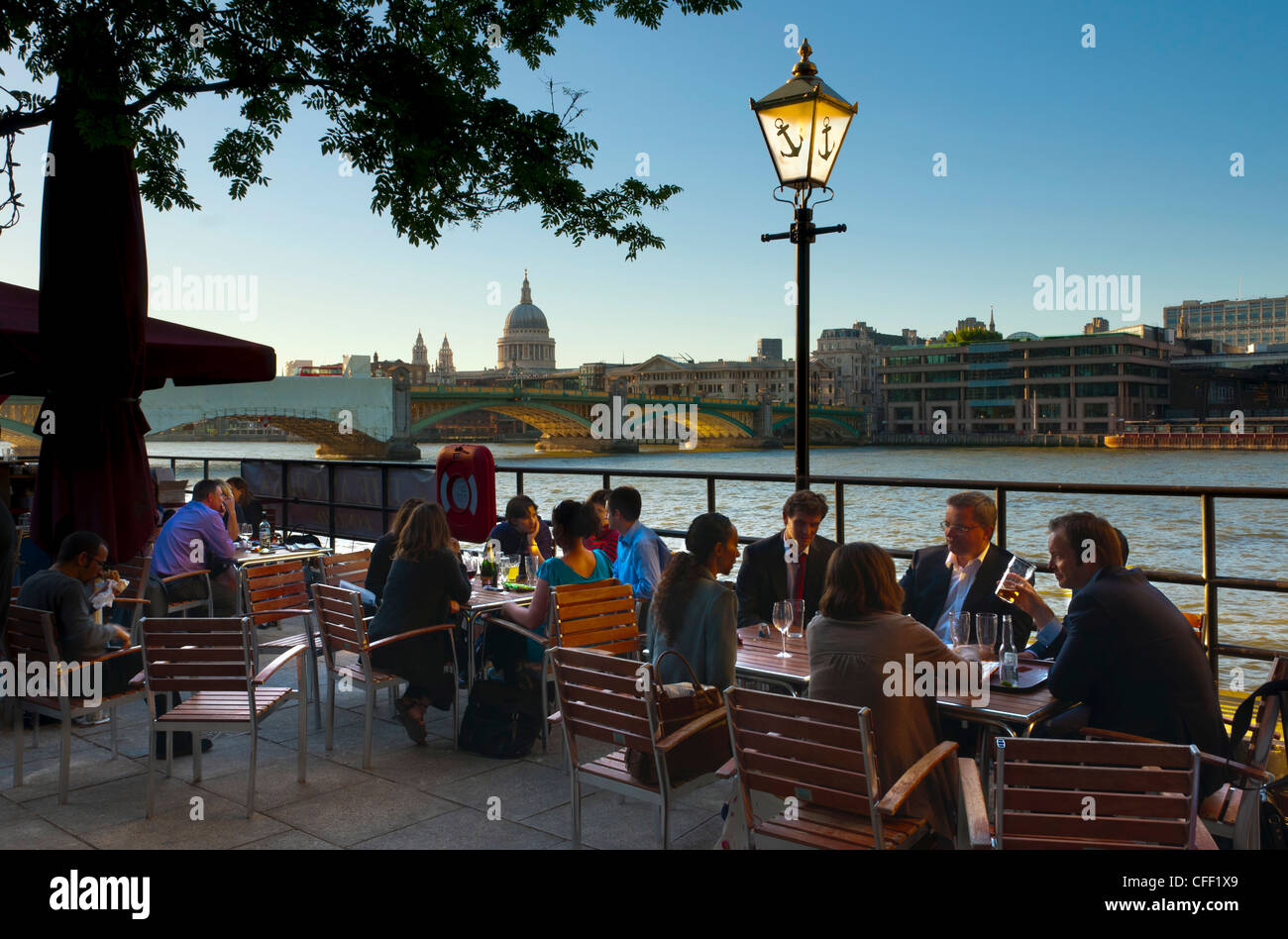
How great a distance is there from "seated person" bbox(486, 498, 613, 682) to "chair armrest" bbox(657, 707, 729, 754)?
1.77m

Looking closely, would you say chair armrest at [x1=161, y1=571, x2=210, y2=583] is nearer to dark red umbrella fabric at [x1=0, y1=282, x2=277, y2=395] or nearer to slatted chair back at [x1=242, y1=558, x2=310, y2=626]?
→ slatted chair back at [x1=242, y1=558, x2=310, y2=626]

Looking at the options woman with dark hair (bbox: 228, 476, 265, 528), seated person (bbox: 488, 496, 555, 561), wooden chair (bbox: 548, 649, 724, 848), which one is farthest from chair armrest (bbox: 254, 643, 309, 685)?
woman with dark hair (bbox: 228, 476, 265, 528)

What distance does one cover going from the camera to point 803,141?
549cm

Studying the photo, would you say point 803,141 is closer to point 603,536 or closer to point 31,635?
point 603,536

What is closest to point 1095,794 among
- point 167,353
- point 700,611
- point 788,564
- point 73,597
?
point 700,611

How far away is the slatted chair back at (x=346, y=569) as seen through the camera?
Answer: 6664 millimetres

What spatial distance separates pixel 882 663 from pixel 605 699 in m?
0.96

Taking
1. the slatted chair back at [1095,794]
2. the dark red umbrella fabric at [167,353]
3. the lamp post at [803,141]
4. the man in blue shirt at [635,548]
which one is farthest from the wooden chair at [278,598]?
the slatted chair back at [1095,794]

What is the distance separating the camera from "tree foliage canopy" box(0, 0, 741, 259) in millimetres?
5188

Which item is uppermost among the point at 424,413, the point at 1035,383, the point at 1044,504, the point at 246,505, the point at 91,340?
the point at 1035,383

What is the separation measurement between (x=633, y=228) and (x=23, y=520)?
21.4 ft

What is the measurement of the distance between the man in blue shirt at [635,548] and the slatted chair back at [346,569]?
1710 millimetres

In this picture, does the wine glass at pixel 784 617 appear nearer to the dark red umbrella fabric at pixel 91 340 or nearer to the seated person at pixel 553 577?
the seated person at pixel 553 577

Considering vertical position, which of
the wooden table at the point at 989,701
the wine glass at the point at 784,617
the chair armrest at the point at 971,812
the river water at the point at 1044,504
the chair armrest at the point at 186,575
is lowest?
the river water at the point at 1044,504
